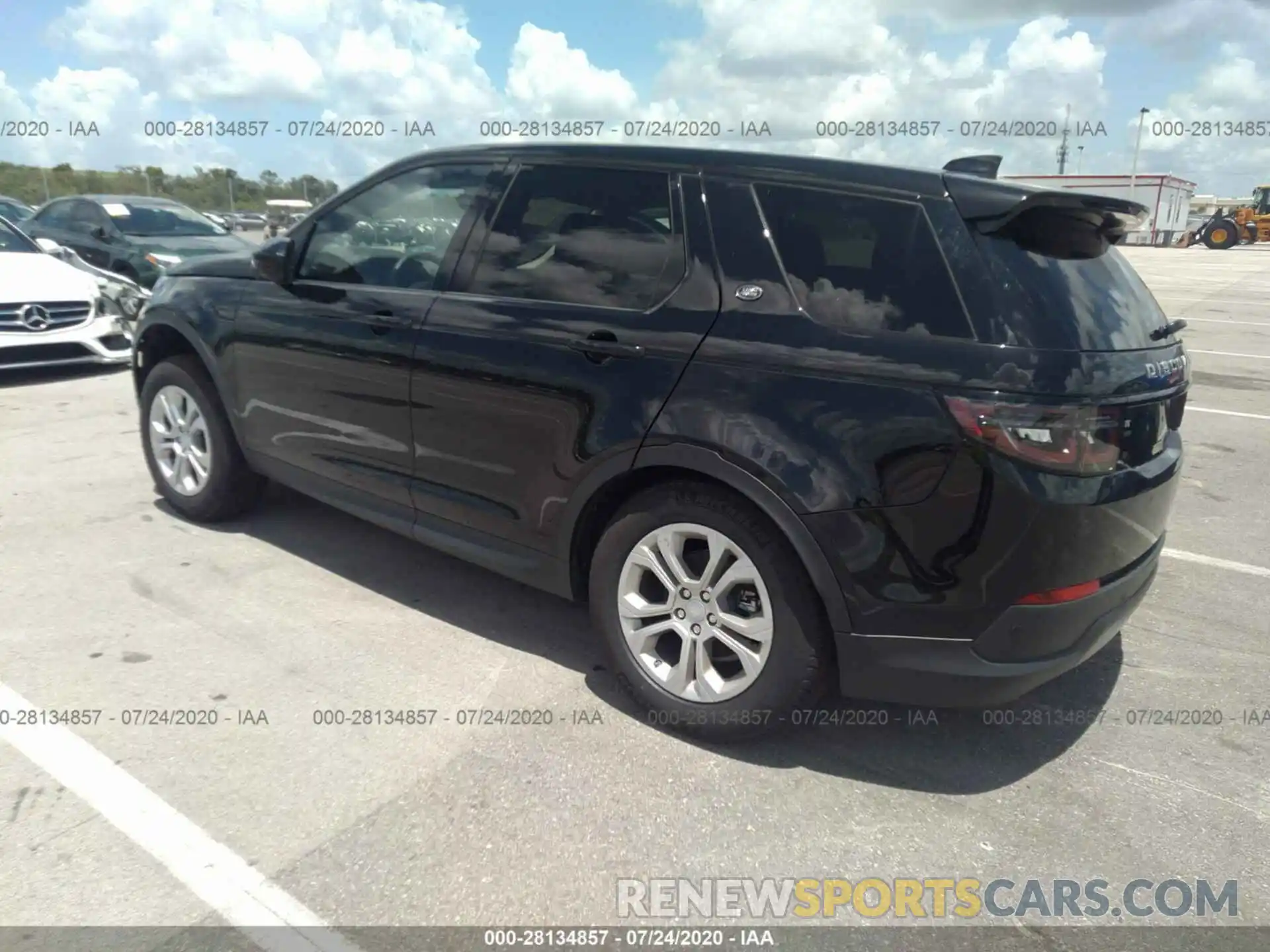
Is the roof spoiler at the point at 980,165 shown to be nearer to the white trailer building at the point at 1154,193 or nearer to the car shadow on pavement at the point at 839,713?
the car shadow on pavement at the point at 839,713

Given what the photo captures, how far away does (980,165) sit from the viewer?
3.35m

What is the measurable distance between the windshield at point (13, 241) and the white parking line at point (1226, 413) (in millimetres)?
10462

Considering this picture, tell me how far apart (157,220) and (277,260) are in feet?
31.9

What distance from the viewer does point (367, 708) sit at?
314 cm

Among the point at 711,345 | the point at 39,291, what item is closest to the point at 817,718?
the point at 711,345

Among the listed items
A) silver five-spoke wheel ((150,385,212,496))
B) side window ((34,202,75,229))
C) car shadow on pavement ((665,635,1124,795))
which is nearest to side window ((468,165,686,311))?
car shadow on pavement ((665,635,1124,795))

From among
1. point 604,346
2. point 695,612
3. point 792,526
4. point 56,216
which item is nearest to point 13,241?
point 56,216

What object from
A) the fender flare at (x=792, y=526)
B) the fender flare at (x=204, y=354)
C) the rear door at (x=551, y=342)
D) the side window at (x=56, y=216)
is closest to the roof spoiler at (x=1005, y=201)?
the rear door at (x=551, y=342)

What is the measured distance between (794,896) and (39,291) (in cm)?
830

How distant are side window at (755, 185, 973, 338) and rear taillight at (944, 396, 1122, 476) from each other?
8.7 inches

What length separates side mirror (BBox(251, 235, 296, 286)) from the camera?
4.02 meters

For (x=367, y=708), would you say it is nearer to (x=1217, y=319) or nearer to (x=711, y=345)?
(x=711, y=345)

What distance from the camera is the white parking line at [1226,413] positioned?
7.71m

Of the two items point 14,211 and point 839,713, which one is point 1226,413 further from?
point 14,211
